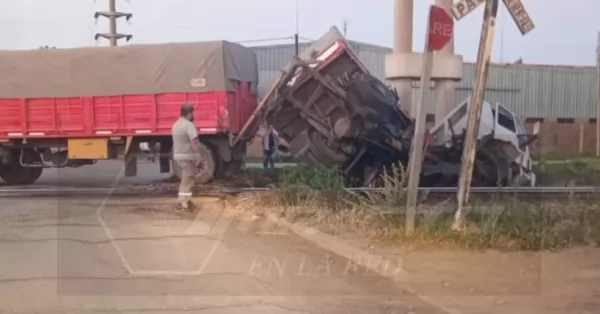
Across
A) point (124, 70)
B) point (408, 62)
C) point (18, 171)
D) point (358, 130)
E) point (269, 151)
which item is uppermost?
point (408, 62)

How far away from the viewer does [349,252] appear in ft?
28.8

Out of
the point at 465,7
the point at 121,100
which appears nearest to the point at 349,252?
the point at 465,7

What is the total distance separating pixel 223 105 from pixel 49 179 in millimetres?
6059

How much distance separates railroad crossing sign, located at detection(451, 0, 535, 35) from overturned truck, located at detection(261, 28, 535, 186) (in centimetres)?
474

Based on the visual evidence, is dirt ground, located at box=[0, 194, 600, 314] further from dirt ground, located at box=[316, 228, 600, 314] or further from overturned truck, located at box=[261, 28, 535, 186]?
overturned truck, located at box=[261, 28, 535, 186]

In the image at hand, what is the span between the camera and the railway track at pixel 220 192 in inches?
484

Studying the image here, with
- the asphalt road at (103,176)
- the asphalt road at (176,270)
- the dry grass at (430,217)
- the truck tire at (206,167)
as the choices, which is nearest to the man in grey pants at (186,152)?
the asphalt road at (176,270)

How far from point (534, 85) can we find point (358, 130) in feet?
88.2

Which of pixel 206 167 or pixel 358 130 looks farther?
pixel 206 167

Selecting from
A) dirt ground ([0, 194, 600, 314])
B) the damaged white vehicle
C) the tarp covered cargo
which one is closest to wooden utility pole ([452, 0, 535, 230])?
dirt ground ([0, 194, 600, 314])

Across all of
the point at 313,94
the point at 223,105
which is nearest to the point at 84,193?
the point at 223,105

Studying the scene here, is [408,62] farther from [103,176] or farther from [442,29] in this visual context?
[442,29]

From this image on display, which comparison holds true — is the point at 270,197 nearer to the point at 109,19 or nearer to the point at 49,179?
the point at 49,179

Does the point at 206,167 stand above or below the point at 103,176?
above
